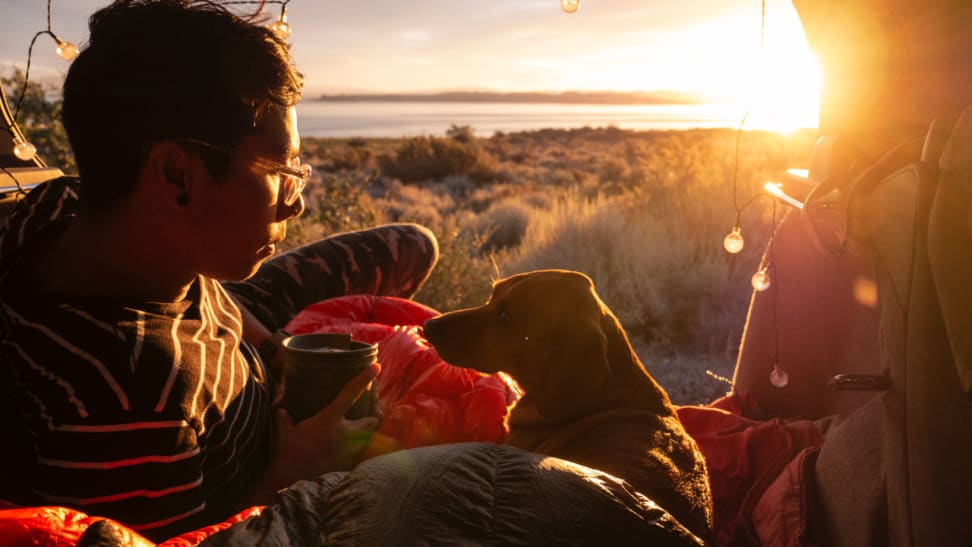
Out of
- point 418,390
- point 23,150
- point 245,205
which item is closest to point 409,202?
point 23,150

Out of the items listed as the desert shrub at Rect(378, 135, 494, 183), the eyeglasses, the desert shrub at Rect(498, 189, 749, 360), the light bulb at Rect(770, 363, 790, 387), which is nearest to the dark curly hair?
the eyeglasses

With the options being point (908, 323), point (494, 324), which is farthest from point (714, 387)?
point (908, 323)

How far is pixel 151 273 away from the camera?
164cm

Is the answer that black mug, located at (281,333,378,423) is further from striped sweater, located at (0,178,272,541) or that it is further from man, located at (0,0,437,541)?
striped sweater, located at (0,178,272,541)

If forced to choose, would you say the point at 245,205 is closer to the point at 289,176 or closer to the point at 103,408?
the point at 289,176

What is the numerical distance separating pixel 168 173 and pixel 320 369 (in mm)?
637

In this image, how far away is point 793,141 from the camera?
338cm

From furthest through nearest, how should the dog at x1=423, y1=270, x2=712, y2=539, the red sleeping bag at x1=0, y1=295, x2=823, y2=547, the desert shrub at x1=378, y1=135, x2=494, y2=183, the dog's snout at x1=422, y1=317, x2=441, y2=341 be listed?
1. the desert shrub at x1=378, y1=135, x2=494, y2=183
2. the dog's snout at x1=422, y1=317, x2=441, y2=341
3. the red sleeping bag at x1=0, y1=295, x2=823, y2=547
4. the dog at x1=423, y1=270, x2=712, y2=539

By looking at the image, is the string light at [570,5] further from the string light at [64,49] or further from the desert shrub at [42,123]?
the desert shrub at [42,123]

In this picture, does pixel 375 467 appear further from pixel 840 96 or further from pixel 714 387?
pixel 714 387

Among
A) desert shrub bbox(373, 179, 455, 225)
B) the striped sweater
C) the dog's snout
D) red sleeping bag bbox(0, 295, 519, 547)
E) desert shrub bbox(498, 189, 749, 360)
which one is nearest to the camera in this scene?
the striped sweater

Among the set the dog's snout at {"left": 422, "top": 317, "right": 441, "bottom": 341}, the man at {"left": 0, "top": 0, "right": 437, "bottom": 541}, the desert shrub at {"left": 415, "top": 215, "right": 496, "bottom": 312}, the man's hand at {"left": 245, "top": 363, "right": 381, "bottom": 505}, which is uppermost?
the man at {"left": 0, "top": 0, "right": 437, "bottom": 541}

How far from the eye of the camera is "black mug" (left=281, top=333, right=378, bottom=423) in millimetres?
1741

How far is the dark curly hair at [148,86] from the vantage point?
149 cm
